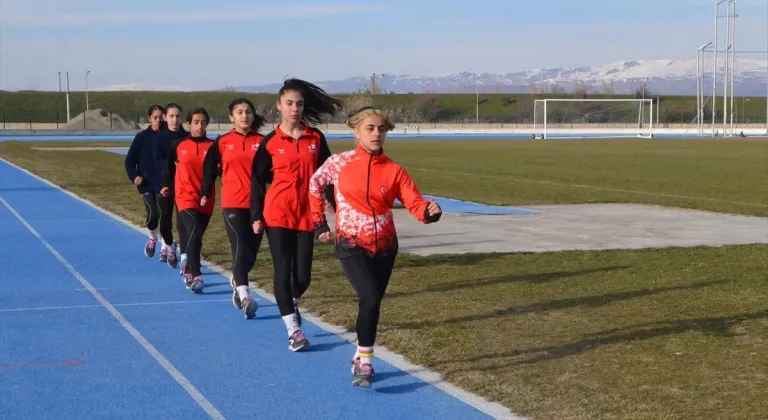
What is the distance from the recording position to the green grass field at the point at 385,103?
139 m

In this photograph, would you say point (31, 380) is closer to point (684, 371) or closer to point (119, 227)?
point (684, 371)

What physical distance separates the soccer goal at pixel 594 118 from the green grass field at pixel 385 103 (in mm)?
35206

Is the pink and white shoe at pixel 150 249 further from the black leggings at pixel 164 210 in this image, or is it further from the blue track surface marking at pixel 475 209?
the blue track surface marking at pixel 475 209

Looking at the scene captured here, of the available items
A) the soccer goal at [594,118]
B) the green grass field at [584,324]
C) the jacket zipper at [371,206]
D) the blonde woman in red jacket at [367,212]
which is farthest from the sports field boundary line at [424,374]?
the soccer goal at [594,118]

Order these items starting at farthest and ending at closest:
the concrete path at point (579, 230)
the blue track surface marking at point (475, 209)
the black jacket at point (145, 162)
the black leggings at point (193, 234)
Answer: the blue track surface marking at point (475, 209) < the concrete path at point (579, 230) < the black jacket at point (145, 162) < the black leggings at point (193, 234)

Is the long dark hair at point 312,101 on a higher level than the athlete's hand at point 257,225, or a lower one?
higher

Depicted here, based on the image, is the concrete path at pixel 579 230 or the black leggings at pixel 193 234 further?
the concrete path at pixel 579 230

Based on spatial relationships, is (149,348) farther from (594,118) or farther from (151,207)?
(594,118)

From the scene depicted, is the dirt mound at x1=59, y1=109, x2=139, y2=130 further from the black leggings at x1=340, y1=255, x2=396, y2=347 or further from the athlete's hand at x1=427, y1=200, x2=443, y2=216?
the athlete's hand at x1=427, y1=200, x2=443, y2=216

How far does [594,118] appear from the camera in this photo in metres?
93.5

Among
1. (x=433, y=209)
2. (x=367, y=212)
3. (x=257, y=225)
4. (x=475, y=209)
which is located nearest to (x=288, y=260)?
(x=257, y=225)

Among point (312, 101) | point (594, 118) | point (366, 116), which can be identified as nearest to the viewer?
point (366, 116)

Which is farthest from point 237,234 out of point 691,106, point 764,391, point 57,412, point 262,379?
point 691,106

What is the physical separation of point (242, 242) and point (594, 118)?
87224 millimetres
